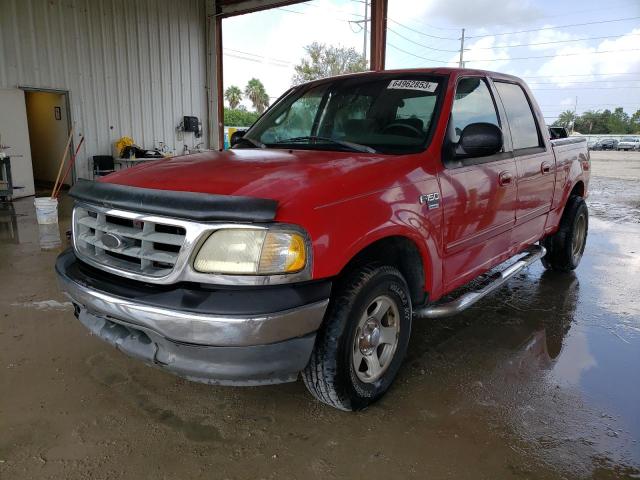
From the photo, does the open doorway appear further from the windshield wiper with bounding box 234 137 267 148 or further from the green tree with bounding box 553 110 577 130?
the green tree with bounding box 553 110 577 130

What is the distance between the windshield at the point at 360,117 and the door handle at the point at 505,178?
72 centimetres

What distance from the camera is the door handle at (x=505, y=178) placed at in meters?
3.23

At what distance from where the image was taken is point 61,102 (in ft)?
38.7

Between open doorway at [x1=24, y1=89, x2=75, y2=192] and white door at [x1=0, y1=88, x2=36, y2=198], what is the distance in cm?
97

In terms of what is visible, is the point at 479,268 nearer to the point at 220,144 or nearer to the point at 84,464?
the point at 84,464

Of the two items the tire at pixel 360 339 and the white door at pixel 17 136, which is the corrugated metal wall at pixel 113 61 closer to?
the white door at pixel 17 136

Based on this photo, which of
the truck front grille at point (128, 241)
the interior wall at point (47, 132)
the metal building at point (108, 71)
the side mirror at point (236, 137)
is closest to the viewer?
the truck front grille at point (128, 241)

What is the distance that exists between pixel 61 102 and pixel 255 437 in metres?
12.0

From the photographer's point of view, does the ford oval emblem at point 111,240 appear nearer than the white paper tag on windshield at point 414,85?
Yes

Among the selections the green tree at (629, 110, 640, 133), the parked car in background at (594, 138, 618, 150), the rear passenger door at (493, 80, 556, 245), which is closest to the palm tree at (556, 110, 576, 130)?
the green tree at (629, 110, 640, 133)

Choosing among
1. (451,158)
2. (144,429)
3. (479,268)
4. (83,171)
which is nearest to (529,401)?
(479,268)

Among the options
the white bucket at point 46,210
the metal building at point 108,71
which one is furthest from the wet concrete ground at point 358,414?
the metal building at point 108,71

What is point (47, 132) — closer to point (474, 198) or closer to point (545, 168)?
point (545, 168)

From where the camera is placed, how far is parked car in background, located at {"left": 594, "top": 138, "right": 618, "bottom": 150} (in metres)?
45.9
